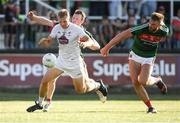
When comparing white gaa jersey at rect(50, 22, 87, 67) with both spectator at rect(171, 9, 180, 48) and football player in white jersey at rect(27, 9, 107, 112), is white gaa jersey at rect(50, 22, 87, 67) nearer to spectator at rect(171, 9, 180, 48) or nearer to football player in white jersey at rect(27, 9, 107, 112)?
football player in white jersey at rect(27, 9, 107, 112)

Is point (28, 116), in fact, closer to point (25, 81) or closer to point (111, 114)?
point (111, 114)

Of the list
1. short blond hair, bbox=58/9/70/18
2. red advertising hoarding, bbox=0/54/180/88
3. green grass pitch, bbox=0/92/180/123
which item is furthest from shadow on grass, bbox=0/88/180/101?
short blond hair, bbox=58/9/70/18

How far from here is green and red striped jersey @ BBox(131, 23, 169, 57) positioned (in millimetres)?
19219

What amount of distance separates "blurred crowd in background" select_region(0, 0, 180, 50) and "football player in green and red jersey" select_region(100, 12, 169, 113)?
914 centimetres

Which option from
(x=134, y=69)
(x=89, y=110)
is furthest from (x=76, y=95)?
(x=134, y=69)

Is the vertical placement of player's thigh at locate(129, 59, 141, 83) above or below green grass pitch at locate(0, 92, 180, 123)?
above

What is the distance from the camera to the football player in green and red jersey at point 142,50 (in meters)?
19.1

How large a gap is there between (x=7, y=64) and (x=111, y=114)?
10406mm

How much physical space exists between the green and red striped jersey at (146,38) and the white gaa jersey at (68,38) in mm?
1333

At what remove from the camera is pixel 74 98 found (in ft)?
84.9

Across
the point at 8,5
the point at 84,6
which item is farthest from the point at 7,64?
the point at 84,6

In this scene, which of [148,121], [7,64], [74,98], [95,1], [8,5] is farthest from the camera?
[95,1]

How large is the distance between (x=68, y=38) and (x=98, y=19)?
14.2 metres

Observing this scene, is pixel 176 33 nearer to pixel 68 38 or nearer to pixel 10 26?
pixel 10 26
